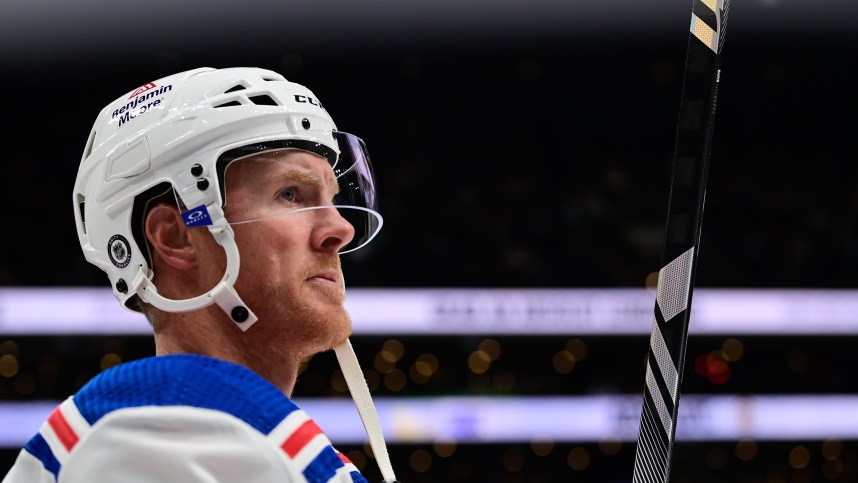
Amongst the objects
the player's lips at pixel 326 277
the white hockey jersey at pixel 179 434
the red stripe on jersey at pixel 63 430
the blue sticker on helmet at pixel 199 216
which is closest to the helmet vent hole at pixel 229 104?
the blue sticker on helmet at pixel 199 216

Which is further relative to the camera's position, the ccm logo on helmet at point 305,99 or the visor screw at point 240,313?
the ccm logo on helmet at point 305,99

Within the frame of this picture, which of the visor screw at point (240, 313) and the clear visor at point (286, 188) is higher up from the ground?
the clear visor at point (286, 188)

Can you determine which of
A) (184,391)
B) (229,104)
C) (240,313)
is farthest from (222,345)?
(229,104)

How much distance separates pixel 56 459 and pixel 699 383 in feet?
20.7

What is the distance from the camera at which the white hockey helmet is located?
189 centimetres

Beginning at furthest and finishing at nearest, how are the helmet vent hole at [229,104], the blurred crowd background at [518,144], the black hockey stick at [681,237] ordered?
the blurred crowd background at [518,144]
the helmet vent hole at [229,104]
the black hockey stick at [681,237]

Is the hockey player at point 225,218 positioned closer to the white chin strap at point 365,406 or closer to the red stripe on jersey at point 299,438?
the white chin strap at point 365,406

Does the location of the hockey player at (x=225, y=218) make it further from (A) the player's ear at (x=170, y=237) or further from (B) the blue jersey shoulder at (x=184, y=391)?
(B) the blue jersey shoulder at (x=184, y=391)

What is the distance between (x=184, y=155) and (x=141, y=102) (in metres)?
→ 0.18

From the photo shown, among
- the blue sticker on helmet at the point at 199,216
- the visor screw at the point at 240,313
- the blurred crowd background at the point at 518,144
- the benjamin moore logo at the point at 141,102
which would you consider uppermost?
the benjamin moore logo at the point at 141,102

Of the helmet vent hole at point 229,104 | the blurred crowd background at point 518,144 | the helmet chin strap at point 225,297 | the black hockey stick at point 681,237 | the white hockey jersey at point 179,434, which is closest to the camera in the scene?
the white hockey jersey at point 179,434

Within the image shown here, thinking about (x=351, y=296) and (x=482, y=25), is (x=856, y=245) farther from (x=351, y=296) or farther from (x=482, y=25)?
(x=351, y=296)

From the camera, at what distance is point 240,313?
1.88m

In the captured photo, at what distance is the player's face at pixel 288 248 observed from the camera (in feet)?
6.25
